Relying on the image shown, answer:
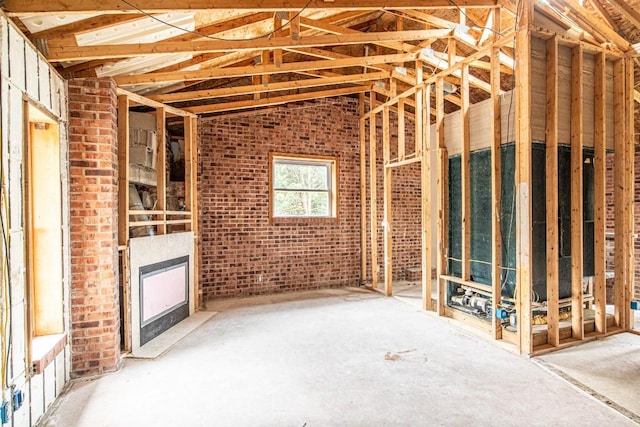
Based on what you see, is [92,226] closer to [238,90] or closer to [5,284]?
[5,284]

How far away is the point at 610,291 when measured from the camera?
5766 millimetres

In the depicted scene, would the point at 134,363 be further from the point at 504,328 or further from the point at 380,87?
the point at 380,87

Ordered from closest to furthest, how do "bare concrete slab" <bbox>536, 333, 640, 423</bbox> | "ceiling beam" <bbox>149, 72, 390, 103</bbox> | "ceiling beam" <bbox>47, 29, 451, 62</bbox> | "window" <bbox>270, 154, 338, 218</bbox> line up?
"bare concrete slab" <bbox>536, 333, 640, 423</bbox>, "ceiling beam" <bbox>47, 29, 451, 62</bbox>, "ceiling beam" <bbox>149, 72, 390, 103</bbox>, "window" <bbox>270, 154, 338, 218</bbox>

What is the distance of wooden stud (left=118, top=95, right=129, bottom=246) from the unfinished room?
2 centimetres

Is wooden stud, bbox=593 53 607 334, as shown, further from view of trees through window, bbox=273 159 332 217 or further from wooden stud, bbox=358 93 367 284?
view of trees through window, bbox=273 159 332 217

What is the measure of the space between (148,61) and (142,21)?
79 cm

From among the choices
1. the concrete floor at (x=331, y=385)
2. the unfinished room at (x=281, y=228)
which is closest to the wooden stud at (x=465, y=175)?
the unfinished room at (x=281, y=228)

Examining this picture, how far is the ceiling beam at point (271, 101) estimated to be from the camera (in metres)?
5.17

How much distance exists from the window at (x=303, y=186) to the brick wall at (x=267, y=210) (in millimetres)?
150

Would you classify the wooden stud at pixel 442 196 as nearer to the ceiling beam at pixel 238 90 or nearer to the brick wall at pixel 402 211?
the ceiling beam at pixel 238 90

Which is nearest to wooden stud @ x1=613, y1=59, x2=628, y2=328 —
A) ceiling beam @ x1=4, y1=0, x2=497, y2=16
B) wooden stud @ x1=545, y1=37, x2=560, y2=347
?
wooden stud @ x1=545, y1=37, x2=560, y2=347

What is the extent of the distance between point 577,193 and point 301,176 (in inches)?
168

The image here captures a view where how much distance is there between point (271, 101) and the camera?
5.59 m

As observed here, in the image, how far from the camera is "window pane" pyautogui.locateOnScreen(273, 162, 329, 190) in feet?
20.9
